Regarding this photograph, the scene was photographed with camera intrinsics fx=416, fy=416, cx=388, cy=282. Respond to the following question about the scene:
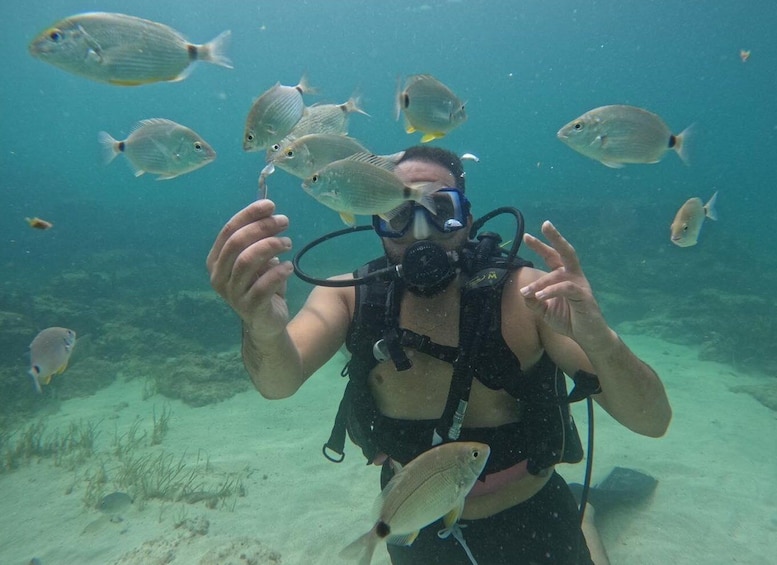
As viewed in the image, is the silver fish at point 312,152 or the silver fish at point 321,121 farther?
the silver fish at point 321,121

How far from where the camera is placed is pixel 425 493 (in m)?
1.74

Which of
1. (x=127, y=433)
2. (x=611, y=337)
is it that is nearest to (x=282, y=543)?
(x=611, y=337)

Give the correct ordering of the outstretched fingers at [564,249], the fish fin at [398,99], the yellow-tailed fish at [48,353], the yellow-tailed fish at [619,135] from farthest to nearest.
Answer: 1. the yellow-tailed fish at [48,353]
2. the fish fin at [398,99]
3. the yellow-tailed fish at [619,135]
4. the outstretched fingers at [564,249]

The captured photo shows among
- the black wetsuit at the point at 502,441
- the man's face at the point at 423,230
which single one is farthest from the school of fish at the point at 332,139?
the black wetsuit at the point at 502,441

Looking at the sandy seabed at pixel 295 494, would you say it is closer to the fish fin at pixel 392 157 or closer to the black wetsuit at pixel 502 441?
the black wetsuit at pixel 502 441

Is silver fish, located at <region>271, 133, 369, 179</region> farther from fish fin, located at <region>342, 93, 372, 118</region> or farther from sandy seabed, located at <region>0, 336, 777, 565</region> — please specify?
sandy seabed, located at <region>0, 336, 777, 565</region>

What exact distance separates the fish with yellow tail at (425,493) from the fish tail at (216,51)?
2193 millimetres

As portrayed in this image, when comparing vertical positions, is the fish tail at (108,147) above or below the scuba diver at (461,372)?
above

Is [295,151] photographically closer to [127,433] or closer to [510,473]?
[510,473]

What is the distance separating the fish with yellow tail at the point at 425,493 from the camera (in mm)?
1723

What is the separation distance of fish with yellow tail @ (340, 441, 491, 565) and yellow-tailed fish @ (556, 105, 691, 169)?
245cm

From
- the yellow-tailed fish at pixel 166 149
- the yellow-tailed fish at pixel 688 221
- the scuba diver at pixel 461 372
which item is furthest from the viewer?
the yellow-tailed fish at pixel 688 221

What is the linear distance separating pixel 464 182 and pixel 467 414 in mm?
1800

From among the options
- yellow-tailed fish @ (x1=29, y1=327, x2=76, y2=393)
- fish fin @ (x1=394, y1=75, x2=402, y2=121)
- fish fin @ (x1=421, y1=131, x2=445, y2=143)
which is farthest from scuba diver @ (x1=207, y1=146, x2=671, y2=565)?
yellow-tailed fish @ (x1=29, y1=327, x2=76, y2=393)
